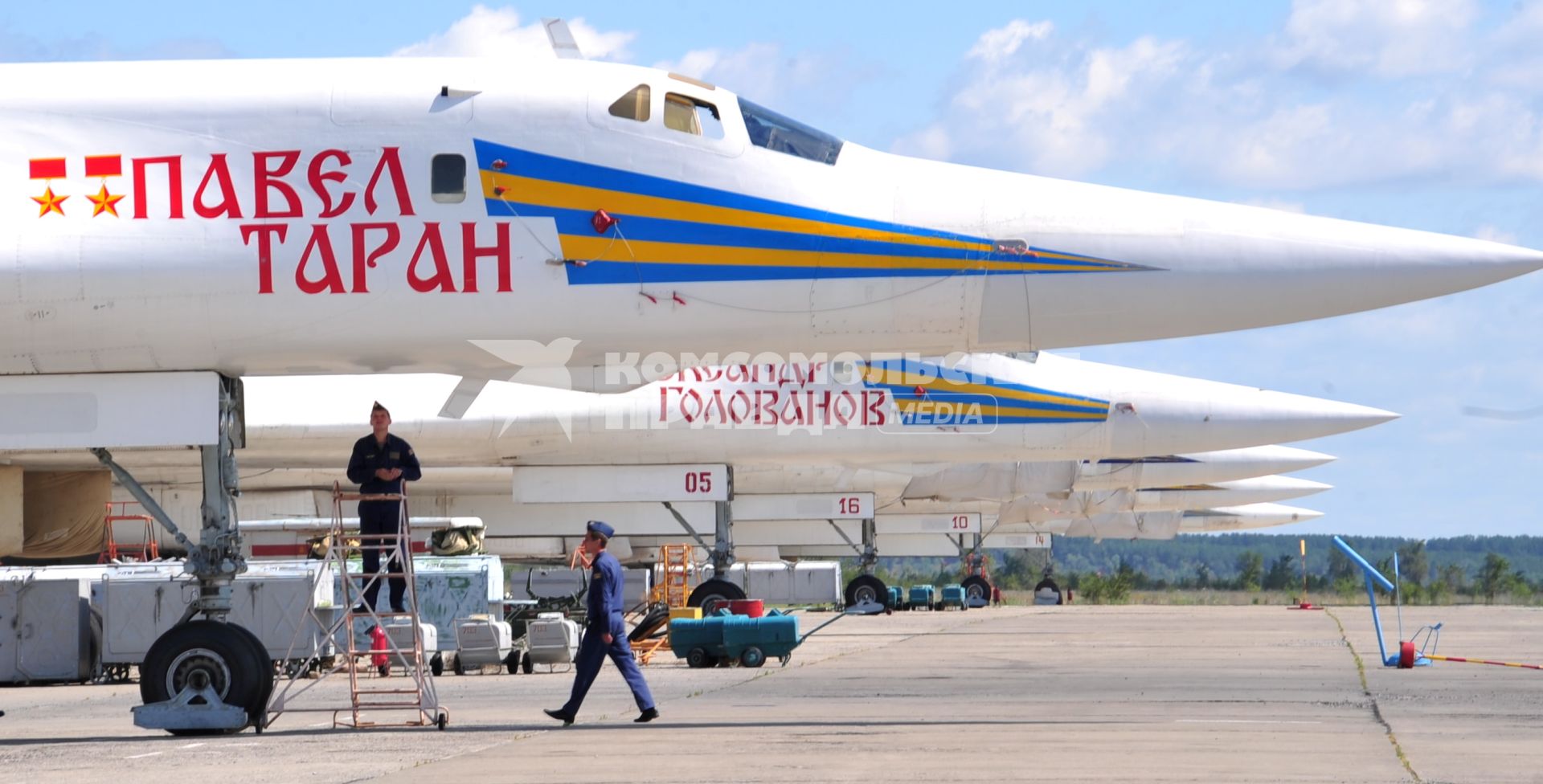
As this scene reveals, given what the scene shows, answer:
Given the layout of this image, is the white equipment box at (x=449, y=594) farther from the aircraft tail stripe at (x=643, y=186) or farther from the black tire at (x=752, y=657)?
the aircraft tail stripe at (x=643, y=186)

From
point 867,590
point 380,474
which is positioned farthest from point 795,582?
point 380,474

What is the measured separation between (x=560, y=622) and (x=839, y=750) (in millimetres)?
10218

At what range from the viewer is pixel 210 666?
39.3ft

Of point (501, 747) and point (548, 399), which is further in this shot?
point (548, 399)

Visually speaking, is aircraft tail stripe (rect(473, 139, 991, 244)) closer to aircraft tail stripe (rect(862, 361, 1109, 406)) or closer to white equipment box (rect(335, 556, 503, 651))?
white equipment box (rect(335, 556, 503, 651))

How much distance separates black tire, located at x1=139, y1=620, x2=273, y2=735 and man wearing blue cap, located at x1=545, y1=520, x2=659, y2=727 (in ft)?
6.59

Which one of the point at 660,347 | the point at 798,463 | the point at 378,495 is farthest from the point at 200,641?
the point at 798,463

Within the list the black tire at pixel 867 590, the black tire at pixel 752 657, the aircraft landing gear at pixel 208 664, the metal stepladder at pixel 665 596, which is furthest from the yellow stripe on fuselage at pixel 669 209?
the black tire at pixel 867 590

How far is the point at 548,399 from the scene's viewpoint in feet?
78.0

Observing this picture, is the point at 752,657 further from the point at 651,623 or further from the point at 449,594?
the point at 449,594

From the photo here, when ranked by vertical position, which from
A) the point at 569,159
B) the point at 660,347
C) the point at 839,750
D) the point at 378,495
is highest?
the point at 569,159

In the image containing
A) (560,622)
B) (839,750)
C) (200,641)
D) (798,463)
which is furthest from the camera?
(798,463)

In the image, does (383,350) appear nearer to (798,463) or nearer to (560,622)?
(560,622)

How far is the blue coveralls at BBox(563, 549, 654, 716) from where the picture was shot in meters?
12.3
